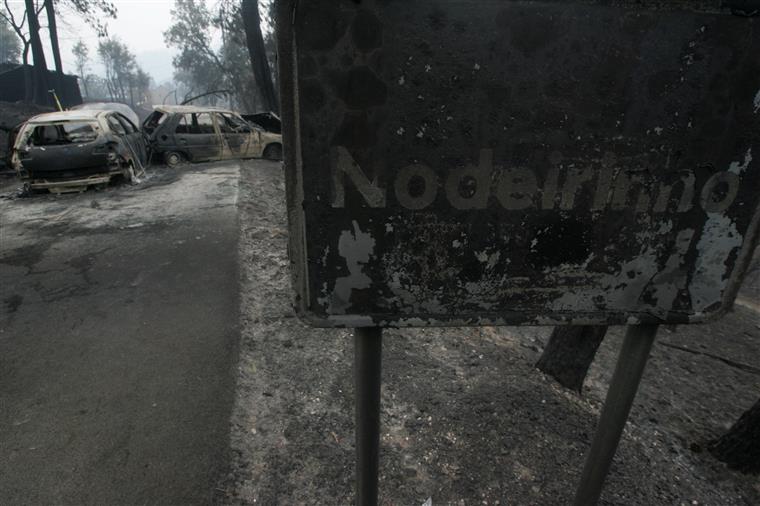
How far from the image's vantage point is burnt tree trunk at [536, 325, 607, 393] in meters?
3.34

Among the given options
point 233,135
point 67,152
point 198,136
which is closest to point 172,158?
point 198,136

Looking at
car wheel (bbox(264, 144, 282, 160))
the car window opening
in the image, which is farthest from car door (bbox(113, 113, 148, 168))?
car wheel (bbox(264, 144, 282, 160))

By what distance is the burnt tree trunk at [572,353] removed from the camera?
3.34m

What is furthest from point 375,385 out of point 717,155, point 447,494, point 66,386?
point 66,386

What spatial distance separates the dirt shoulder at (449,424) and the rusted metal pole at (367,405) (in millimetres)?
955

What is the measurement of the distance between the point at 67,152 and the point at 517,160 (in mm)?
8686

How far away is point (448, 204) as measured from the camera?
0.97 metres

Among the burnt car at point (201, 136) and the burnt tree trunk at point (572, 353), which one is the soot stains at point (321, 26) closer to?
the burnt tree trunk at point (572, 353)

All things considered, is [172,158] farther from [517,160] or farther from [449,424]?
[517,160]

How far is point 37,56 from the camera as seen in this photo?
22.6 m

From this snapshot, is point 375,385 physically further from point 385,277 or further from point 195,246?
point 195,246

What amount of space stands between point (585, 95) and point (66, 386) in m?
3.36

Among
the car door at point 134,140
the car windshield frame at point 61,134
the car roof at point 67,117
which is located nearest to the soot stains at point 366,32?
the car windshield frame at point 61,134

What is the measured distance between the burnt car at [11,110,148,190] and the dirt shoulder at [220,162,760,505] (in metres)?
5.21
